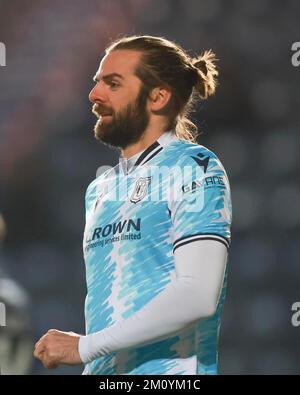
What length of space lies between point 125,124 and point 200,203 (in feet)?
1.44

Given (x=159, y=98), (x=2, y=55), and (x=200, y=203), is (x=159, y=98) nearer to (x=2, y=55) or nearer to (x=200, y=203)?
(x=200, y=203)

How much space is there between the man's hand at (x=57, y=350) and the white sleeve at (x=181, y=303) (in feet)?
0.26

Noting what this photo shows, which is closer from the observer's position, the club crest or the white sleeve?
the white sleeve

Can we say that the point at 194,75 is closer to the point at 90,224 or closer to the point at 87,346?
the point at 90,224

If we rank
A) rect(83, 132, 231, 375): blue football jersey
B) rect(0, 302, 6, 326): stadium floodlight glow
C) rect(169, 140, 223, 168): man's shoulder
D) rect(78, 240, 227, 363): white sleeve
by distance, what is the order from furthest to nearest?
rect(0, 302, 6, 326): stadium floodlight glow, rect(169, 140, 223, 168): man's shoulder, rect(83, 132, 231, 375): blue football jersey, rect(78, 240, 227, 363): white sleeve

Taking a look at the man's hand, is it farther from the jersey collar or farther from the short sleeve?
the jersey collar

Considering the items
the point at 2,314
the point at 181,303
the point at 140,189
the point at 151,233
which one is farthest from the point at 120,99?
the point at 2,314

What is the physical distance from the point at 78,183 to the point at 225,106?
1.37 m

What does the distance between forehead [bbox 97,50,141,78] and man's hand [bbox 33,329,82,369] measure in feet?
2.75

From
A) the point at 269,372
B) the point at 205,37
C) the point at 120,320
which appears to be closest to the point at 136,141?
the point at 120,320

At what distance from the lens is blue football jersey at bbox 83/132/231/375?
229 cm

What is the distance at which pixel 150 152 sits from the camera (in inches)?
103

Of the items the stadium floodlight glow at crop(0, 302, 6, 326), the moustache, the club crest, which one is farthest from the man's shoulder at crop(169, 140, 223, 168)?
the stadium floodlight glow at crop(0, 302, 6, 326)

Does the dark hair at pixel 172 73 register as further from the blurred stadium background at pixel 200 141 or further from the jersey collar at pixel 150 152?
the blurred stadium background at pixel 200 141
